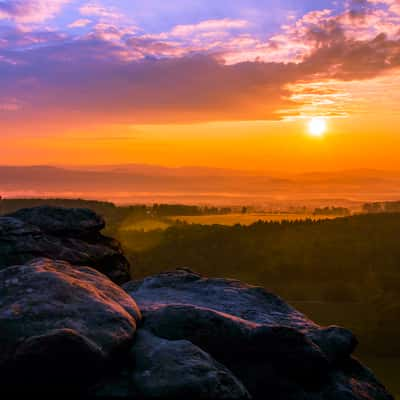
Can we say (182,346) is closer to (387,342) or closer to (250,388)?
(250,388)

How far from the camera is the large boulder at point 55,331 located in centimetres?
1224

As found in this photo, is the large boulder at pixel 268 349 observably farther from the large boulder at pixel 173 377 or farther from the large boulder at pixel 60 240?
the large boulder at pixel 60 240

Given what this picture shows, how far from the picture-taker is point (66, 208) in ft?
80.9

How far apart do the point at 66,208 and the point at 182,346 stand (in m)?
12.4

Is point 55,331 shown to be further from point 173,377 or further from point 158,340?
point 158,340

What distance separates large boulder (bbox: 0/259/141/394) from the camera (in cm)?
1224

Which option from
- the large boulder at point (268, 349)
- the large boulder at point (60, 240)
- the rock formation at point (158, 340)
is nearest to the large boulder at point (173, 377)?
the rock formation at point (158, 340)

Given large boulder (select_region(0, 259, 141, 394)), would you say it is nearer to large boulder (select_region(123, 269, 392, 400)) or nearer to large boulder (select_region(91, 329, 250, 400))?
large boulder (select_region(91, 329, 250, 400))

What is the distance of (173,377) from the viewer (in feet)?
41.7

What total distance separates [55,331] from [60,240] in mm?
10819

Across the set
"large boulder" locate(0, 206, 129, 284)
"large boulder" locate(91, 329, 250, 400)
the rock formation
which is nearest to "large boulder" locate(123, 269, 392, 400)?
the rock formation

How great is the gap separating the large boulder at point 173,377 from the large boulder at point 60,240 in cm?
830

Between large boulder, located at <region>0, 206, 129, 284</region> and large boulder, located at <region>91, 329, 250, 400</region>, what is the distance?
27.2 feet

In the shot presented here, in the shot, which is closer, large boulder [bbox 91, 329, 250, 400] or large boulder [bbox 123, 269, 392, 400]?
large boulder [bbox 91, 329, 250, 400]
